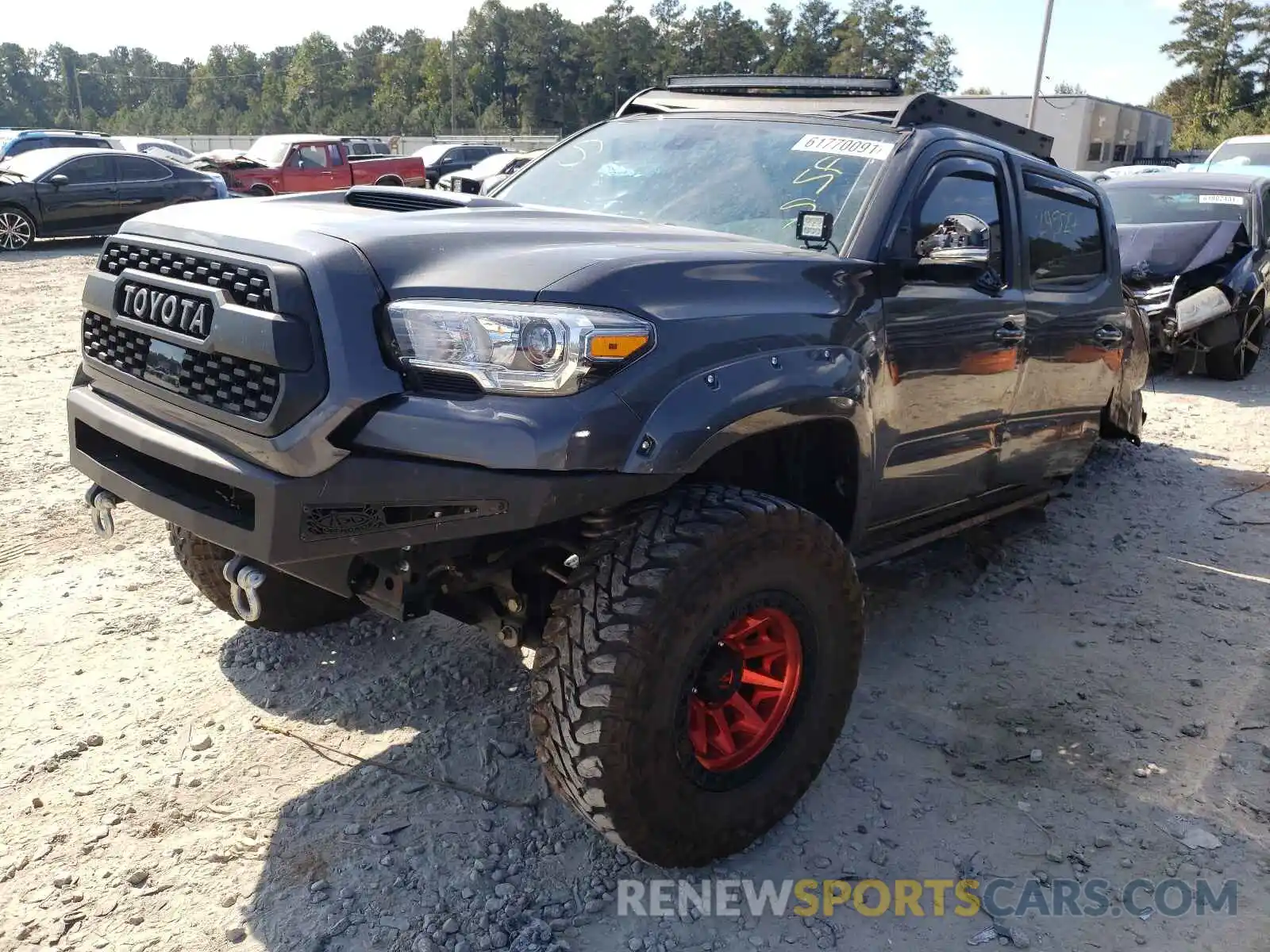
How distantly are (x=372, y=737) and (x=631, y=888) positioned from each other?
1.05m

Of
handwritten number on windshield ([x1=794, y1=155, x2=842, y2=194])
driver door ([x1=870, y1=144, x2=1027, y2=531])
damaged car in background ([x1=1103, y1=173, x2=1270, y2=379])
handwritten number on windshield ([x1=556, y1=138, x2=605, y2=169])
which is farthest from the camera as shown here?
damaged car in background ([x1=1103, y1=173, x2=1270, y2=379])


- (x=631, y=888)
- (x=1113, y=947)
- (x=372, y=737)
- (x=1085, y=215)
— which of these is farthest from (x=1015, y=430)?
(x=372, y=737)

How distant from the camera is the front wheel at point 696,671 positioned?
7.61 ft

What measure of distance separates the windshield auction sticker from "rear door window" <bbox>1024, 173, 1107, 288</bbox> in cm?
98

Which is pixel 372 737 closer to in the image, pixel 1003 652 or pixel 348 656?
pixel 348 656

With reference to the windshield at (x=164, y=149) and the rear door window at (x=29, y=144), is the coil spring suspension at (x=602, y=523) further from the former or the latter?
the windshield at (x=164, y=149)

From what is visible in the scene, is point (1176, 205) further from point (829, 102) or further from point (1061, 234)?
point (829, 102)

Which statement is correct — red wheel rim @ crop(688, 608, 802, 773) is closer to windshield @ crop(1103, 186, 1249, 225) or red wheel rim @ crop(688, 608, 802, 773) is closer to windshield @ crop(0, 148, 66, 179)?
windshield @ crop(1103, 186, 1249, 225)

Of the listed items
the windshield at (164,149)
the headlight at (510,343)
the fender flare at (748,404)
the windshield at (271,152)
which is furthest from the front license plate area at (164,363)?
the windshield at (164,149)

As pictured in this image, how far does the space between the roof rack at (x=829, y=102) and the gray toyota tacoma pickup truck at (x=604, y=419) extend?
0.19 feet

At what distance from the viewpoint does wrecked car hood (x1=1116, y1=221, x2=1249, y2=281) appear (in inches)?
340

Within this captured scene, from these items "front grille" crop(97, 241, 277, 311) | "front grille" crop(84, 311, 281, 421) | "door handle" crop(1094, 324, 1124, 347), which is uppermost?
"front grille" crop(97, 241, 277, 311)

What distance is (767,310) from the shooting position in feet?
8.79

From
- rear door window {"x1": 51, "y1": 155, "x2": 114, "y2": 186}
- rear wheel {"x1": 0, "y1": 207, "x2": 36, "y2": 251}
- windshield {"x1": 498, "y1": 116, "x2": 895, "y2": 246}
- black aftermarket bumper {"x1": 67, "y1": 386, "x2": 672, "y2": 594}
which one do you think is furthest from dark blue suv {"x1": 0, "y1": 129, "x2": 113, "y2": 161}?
black aftermarket bumper {"x1": 67, "y1": 386, "x2": 672, "y2": 594}
